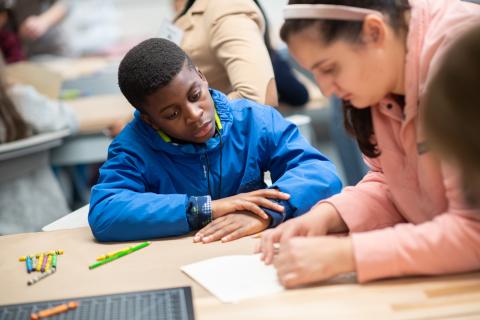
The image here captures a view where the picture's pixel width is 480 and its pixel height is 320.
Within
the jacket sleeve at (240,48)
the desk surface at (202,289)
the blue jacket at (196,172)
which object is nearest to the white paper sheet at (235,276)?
the desk surface at (202,289)

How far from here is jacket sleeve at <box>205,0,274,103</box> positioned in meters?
1.99

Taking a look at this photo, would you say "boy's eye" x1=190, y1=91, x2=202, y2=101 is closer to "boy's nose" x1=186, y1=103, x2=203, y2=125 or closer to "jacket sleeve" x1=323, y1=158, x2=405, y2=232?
"boy's nose" x1=186, y1=103, x2=203, y2=125

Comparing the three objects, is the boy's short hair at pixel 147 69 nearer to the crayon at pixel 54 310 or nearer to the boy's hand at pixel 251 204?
the boy's hand at pixel 251 204

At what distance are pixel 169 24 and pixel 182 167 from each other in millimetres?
744

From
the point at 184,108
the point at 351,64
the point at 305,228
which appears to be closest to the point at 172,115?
the point at 184,108

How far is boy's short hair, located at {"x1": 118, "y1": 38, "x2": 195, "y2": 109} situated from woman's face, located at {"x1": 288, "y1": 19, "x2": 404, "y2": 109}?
0.47 metres

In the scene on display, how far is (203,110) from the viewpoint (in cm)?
147

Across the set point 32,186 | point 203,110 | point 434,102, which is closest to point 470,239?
point 434,102

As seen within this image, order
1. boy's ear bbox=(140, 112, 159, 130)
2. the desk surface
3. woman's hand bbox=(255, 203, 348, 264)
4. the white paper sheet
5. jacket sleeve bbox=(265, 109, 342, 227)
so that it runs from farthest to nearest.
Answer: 1. boy's ear bbox=(140, 112, 159, 130)
2. jacket sleeve bbox=(265, 109, 342, 227)
3. woman's hand bbox=(255, 203, 348, 264)
4. the white paper sheet
5. the desk surface

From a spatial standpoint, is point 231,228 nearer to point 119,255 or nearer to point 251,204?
point 251,204

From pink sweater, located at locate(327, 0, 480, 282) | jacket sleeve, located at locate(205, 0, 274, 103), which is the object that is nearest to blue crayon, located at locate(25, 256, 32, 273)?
pink sweater, located at locate(327, 0, 480, 282)

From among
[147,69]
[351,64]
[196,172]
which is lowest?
[196,172]

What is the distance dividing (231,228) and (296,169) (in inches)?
10.3

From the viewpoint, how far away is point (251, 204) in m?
1.35
